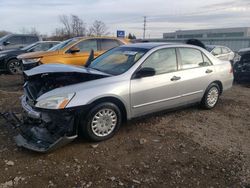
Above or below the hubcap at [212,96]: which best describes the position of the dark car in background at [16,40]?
above

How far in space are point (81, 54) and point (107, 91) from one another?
4889 millimetres

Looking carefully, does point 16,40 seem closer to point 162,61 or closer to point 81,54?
point 81,54

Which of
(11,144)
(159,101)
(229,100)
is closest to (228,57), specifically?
(229,100)

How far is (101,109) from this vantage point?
4.46 m

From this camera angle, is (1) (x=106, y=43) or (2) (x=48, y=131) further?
(1) (x=106, y=43)

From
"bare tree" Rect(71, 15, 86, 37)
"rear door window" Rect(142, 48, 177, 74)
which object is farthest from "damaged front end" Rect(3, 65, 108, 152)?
"bare tree" Rect(71, 15, 86, 37)

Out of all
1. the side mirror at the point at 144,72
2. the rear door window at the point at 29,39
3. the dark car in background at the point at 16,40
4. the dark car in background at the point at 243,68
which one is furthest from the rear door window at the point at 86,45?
the rear door window at the point at 29,39

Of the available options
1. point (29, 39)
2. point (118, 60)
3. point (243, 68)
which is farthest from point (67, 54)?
point (29, 39)

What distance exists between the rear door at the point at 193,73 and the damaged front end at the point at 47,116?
187 centimetres

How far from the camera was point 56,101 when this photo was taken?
4.14 m

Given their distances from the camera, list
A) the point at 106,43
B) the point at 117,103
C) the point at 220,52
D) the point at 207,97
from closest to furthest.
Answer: the point at 117,103 < the point at 207,97 < the point at 106,43 < the point at 220,52

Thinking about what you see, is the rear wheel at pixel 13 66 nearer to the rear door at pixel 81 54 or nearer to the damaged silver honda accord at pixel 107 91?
the rear door at pixel 81 54

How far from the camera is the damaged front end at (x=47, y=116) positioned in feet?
13.5

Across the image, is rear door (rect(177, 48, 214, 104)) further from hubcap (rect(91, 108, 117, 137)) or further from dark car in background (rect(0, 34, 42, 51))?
dark car in background (rect(0, 34, 42, 51))
